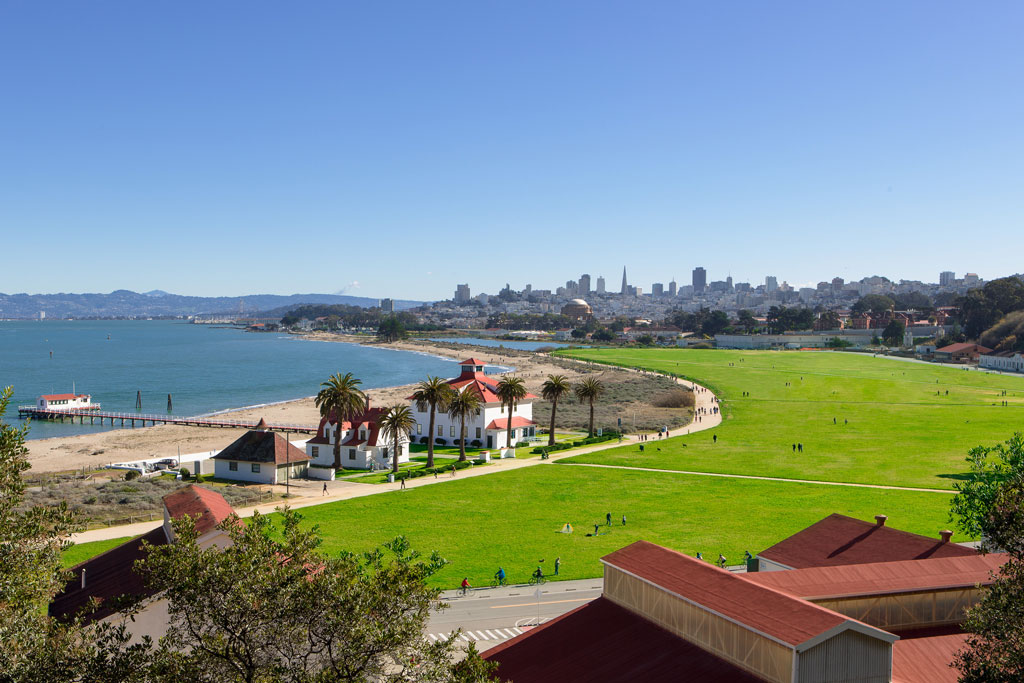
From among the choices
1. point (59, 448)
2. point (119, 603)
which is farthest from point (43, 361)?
point (119, 603)

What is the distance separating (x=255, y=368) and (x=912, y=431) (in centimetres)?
14036

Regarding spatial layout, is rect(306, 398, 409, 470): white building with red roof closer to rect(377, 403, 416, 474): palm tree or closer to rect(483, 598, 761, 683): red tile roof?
rect(377, 403, 416, 474): palm tree

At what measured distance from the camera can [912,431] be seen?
258 feet

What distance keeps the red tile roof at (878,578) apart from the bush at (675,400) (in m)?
82.5

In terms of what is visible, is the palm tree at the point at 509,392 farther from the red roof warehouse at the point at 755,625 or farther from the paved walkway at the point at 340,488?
the red roof warehouse at the point at 755,625

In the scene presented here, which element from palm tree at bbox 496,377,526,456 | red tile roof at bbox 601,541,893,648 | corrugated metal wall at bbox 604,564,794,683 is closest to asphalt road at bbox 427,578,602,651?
corrugated metal wall at bbox 604,564,794,683

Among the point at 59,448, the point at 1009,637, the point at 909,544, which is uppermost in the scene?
the point at 1009,637

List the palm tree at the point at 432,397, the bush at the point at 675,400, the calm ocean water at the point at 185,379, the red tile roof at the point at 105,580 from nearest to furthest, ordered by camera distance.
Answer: the red tile roof at the point at 105,580 < the palm tree at the point at 432,397 < the bush at the point at 675,400 < the calm ocean water at the point at 185,379

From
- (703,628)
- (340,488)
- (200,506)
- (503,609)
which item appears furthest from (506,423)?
(703,628)

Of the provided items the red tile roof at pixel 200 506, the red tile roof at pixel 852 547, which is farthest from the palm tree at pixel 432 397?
the red tile roof at pixel 852 547

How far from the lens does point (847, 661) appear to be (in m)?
14.9

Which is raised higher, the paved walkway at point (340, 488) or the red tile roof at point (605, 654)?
the red tile roof at point (605, 654)

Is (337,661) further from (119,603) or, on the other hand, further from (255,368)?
(255,368)

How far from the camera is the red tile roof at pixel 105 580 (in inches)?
896
